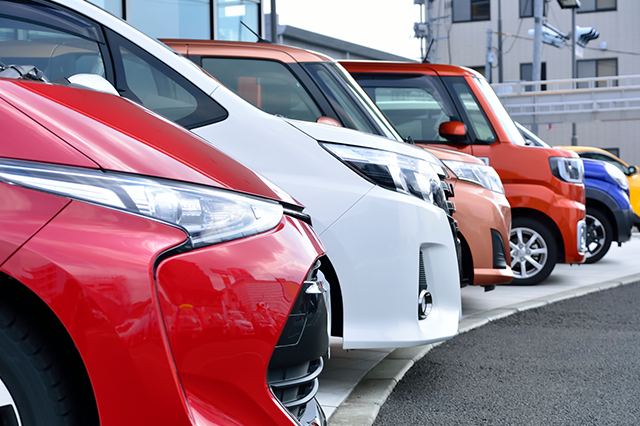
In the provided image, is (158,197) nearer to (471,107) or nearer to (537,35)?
(471,107)

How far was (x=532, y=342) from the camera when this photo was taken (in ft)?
15.8

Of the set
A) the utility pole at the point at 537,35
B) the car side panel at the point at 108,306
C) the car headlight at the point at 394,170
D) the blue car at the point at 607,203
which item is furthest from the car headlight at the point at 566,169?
the utility pole at the point at 537,35

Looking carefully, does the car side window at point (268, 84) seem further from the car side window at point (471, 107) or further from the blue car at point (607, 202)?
the blue car at point (607, 202)

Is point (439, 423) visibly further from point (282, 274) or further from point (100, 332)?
point (100, 332)

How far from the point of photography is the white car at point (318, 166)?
3180 mm

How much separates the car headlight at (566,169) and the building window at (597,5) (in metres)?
31.8

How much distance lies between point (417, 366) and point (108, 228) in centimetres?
288

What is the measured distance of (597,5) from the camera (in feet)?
118

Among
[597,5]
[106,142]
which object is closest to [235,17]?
[106,142]

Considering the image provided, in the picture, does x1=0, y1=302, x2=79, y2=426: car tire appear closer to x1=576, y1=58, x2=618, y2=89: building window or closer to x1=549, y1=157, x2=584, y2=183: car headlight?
x1=549, y1=157, x2=584, y2=183: car headlight

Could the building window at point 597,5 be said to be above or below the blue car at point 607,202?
above

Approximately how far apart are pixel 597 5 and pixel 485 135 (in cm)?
3281

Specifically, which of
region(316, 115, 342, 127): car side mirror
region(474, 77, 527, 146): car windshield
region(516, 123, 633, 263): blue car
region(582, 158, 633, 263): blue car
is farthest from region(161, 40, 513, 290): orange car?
region(582, 158, 633, 263): blue car

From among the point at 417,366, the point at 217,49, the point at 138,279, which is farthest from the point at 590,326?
the point at 138,279
